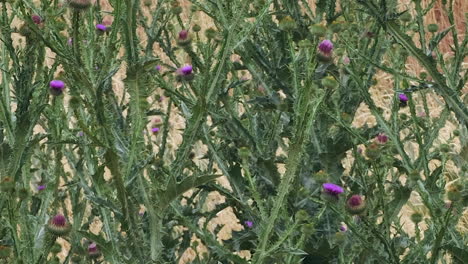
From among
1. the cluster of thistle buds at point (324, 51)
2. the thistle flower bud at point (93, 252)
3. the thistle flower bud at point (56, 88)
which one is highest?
the cluster of thistle buds at point (324, 51)

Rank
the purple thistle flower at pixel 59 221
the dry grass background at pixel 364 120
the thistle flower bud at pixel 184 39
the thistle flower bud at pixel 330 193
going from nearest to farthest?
→ 1. the purple thistle flower at pixel 59 221
2. the thistle flower bud at pixel 330 193
3. the thistle flower bud at pixel 184 39
4. the dry grass background at pixel 364 120

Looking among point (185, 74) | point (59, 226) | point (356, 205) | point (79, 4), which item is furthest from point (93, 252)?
point (79, 4)

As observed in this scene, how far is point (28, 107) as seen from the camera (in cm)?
171

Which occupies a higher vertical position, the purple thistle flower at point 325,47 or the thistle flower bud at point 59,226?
the purple thistle flower at point 325,47

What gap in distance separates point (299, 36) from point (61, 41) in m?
0.91

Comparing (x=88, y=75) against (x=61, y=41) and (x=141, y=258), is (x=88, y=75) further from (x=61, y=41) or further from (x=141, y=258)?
(x=141, y=258)

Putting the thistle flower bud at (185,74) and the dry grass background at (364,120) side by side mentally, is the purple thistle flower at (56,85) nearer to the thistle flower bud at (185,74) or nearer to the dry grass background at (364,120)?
the thistle flower bud at (185,74)

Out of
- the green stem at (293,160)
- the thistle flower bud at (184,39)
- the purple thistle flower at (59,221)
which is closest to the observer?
the green stem at (293,160)

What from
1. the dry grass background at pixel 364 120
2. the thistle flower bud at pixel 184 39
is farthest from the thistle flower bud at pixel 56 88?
the dry grass background at pixel 364 120

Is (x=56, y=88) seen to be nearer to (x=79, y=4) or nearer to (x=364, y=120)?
(x=79, y=4)

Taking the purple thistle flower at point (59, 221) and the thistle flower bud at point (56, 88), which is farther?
the thistle flower bud at point (56, 88)

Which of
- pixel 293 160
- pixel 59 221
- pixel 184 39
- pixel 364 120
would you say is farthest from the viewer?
pixel 364 120

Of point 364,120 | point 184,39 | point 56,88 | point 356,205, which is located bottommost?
point 356,205

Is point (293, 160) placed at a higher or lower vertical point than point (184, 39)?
lower
